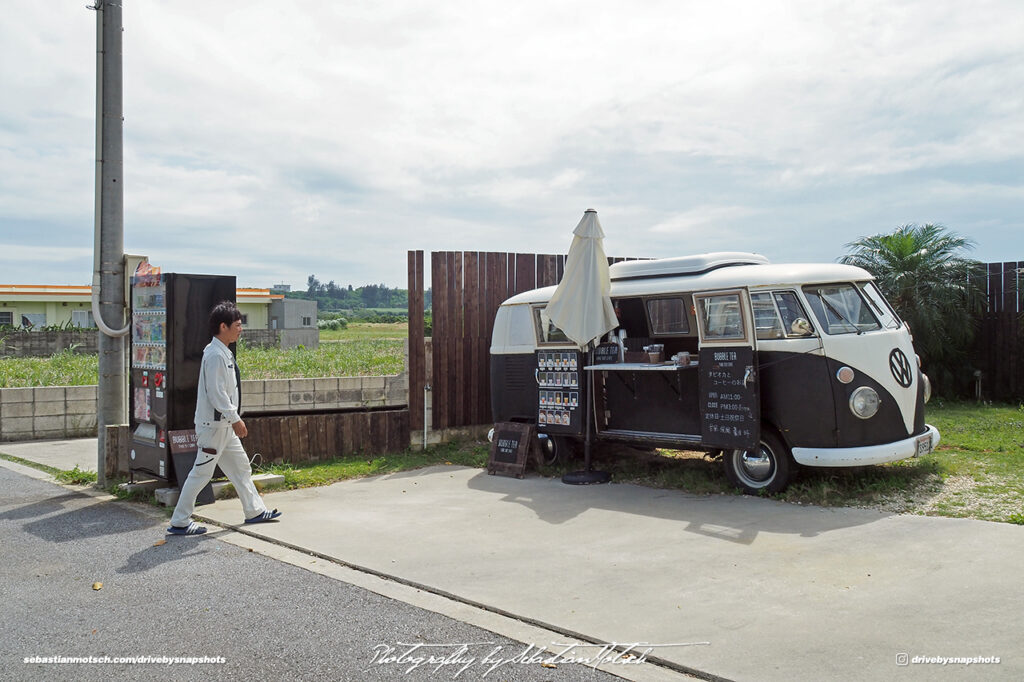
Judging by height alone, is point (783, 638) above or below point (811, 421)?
below

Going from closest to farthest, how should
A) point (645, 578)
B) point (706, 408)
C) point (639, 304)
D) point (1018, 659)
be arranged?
point (1018, 659) < point (645, 578) < point (706, 408) < point (639, 304)

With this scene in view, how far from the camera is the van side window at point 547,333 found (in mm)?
10237

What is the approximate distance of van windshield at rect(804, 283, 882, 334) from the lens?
8.07 meters

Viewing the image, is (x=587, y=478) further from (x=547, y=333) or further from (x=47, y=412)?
(x=47, y=412)

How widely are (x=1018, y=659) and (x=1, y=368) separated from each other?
804 inches

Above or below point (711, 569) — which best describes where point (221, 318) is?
above

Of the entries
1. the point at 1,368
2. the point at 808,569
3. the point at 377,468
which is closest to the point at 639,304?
the point at 377,468

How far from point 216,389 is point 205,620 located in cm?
269

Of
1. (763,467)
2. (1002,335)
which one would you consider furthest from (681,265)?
(1002,335)

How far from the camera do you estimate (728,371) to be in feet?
27.1

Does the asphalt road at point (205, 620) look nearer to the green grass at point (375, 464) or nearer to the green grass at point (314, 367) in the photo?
the green grass at point (375, 464)

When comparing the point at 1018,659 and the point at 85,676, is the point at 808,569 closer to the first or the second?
the point at 1018,659

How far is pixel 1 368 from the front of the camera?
1884 cm

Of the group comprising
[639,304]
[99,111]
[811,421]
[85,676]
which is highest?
[99,111]
